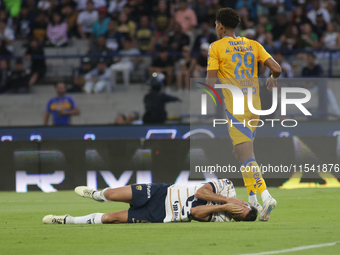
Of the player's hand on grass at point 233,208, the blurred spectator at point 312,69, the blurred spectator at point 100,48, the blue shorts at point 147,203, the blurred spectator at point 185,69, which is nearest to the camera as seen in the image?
the player's hand on grass at point 233,208

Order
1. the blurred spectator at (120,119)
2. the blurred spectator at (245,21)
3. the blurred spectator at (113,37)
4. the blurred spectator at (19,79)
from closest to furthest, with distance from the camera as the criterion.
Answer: the blurred spectator at (120,119), the blurred spectator at (19,79), the blurred spectator at (245,21), the blurred spectator at (113,37)

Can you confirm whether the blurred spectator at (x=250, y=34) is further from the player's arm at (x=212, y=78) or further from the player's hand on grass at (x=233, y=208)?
the player's hand on grass at (x=233, y=208)

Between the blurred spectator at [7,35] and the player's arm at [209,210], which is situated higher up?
the blurred spectator at [7,35]

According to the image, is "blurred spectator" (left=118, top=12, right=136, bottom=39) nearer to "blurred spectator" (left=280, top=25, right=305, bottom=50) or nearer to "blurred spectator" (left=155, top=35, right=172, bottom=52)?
"blurred spectator" (left=155, top=35, right=172, bottom=52)

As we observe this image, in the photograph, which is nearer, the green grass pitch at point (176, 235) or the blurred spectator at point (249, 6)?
the green grass pitch at point (176, 235)

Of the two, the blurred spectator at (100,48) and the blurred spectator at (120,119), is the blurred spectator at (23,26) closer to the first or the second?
the blurred spectator at (100,48)

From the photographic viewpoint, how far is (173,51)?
15.2m

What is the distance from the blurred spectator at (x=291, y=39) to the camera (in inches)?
587

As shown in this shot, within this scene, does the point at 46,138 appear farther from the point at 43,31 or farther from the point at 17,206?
the point at 43,31

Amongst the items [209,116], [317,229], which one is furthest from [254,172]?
[209,116]

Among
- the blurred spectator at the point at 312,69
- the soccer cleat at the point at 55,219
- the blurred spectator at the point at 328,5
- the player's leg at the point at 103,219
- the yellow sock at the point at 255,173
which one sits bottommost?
the soccer cleat at the point at 55,219

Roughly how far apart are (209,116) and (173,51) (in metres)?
3.57

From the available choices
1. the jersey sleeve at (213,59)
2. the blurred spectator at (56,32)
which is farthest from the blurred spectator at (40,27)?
the jersey sleeve at (213,59)

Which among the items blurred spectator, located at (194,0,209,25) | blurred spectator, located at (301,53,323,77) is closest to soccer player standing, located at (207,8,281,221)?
blurred spectator, located at (301,53,323,77)
